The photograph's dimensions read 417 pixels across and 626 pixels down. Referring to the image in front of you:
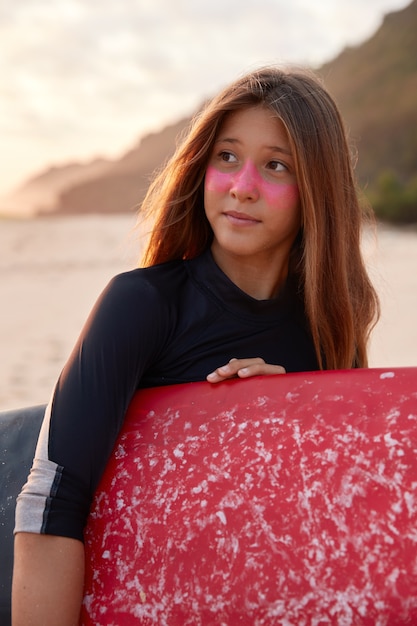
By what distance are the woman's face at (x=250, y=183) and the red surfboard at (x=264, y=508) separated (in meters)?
0.39

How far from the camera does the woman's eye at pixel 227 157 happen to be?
192 cm

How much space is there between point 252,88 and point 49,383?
3697mm

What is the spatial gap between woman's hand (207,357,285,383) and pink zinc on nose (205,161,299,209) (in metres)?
0.38

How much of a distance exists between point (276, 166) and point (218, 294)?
13.0 inches

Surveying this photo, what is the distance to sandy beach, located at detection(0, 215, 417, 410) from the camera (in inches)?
216

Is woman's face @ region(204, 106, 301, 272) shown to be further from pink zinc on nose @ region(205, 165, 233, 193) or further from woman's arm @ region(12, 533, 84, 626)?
A: woman's arm @ region(12, 533, 84, 626)

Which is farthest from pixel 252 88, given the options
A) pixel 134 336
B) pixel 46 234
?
pixel 46 234

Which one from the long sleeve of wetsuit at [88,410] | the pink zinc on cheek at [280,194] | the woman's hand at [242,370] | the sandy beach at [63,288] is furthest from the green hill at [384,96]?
the long sleeve of wetsuit at [88,410]

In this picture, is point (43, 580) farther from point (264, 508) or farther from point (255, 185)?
point (255, 185)

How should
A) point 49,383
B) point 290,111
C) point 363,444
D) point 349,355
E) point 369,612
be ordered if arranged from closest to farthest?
point 369,612
point 363,444
point 290,111
point 349,355
point 49,383

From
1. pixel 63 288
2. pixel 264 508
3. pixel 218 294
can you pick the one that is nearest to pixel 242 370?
pixel 218 294

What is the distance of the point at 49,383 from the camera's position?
527 cm

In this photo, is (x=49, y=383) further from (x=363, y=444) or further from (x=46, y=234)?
(x=46, y=234)

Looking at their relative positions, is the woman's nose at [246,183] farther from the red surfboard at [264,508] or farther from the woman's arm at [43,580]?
the woman's arm at [43,580]
